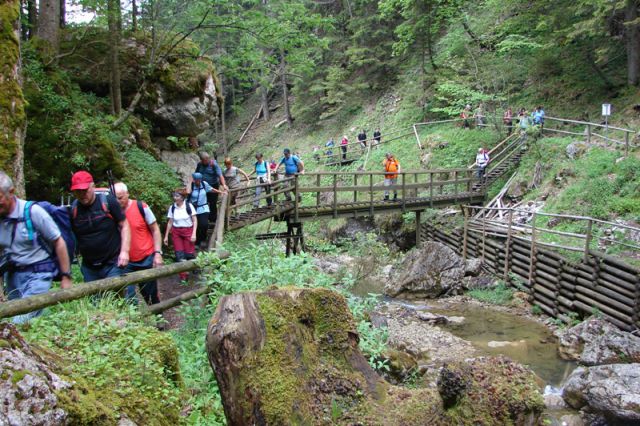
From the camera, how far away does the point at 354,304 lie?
477 cm

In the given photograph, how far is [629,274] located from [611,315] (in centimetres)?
108

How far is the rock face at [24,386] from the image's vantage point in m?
1.69

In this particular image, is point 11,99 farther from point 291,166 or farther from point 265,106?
point 265,106

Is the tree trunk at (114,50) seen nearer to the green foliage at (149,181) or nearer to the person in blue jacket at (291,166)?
the green foliage at (149,181)

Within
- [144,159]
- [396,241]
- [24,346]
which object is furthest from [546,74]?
[24,346]

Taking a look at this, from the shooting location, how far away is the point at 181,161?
14617mm

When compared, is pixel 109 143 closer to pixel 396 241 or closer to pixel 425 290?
pixel 425 290

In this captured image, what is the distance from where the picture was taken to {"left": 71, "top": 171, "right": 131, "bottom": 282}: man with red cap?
4348 millimetres

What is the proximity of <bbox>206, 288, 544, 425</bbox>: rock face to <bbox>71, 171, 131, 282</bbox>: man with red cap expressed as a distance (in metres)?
2.29

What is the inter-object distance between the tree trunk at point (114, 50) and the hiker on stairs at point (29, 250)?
23.8ft

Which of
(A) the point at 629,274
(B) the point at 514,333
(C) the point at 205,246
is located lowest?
(B) the point at 514,333

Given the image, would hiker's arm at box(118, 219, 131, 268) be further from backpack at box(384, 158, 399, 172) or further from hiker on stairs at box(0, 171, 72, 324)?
backpack at box(384, 158, 399, 172)

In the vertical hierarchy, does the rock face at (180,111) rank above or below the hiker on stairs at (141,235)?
above

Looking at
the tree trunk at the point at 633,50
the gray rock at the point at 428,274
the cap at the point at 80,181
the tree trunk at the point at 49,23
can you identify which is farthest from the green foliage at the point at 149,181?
the tree trunk at the point at 633,50
